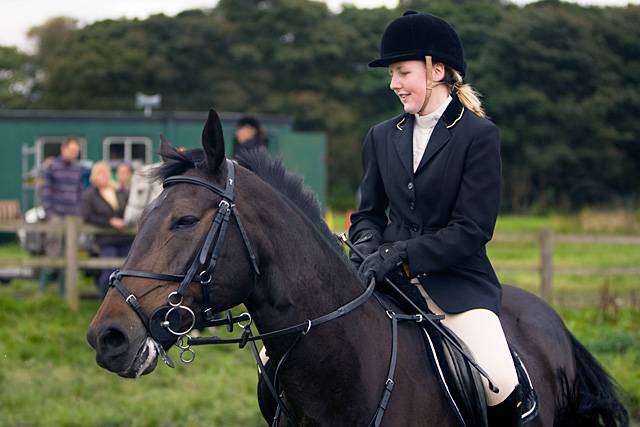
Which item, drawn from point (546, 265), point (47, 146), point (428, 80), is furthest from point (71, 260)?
point (47, 146)

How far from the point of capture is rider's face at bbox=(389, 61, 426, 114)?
13.3 ft

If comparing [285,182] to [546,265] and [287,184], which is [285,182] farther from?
[546,265]

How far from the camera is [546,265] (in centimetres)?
1227

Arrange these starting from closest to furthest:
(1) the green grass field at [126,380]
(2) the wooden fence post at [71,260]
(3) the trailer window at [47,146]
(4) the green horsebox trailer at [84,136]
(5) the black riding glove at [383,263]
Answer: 1. (5) the black riding glove at [383,263]
2. (1) the green grass field at [126,380]
3. (2) the wooden fence post at [71,260]
4. (4) the green horsebox trailer at [84,136]
5. (3) the trailer window at [47,146]

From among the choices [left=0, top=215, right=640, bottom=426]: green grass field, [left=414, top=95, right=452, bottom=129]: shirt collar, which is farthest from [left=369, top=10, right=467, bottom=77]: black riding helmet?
[left=0, top=215, right=640, bottom=426]: green grass field

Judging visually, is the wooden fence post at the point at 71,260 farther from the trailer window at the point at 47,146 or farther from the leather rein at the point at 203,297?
the trailer window at the point at 47,146

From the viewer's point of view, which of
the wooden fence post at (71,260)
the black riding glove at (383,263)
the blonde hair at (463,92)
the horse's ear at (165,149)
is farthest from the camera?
the wooden fence post at (71,260)

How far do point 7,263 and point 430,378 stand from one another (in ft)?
30.3

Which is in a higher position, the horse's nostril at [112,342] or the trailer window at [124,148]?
the horse's nostril at [112,342]

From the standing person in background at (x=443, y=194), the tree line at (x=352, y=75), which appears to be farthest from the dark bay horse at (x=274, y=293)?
the tree line at (x=352, y=75)

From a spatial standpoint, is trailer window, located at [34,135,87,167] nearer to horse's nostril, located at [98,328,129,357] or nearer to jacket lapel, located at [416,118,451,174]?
jacket lapel, located at [416,118,451,174]

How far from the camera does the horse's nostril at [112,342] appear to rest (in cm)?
313

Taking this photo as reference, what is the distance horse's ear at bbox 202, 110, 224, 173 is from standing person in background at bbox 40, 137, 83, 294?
9.06m

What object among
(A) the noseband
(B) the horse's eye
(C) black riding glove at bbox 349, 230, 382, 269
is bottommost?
(C) black riding glove at bbox 349, 230, 382, 269
